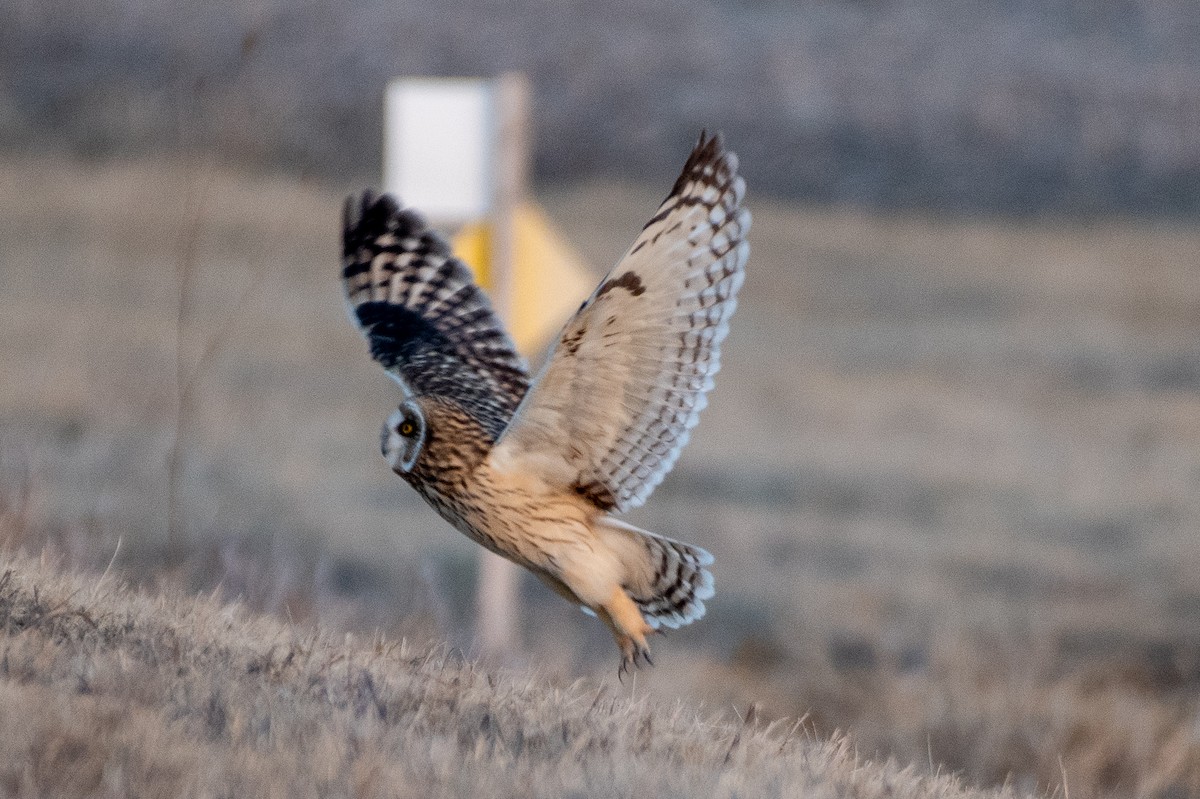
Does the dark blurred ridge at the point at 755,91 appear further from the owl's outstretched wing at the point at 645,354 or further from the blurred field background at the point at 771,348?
the owl's outstretched wing at the point at 645,354

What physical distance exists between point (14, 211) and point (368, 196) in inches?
923

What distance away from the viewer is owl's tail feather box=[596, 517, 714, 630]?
4617 millimetres

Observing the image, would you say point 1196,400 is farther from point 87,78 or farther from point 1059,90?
point 87,78

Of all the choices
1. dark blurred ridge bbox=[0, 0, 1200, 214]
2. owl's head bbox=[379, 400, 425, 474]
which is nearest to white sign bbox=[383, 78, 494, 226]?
owl's head bbox=[379, 400, 425, 474]

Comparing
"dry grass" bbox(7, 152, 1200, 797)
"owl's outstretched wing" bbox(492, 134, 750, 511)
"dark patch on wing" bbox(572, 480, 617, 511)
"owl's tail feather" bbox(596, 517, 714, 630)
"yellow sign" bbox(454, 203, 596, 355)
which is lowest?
"dry grass" bbox(7, 152, 1200, 797)

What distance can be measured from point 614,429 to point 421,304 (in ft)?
4.37

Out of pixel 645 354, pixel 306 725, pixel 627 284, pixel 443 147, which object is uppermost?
pixel 627 284

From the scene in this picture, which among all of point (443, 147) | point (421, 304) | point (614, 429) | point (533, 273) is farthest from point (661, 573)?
point (443, 147)

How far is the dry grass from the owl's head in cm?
56

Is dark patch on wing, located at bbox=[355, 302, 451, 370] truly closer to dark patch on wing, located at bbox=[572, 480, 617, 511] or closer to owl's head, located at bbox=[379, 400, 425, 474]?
owl's head, located at bbox=[379, 400, 425, 474]

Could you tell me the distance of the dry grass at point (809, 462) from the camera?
8.25 meters

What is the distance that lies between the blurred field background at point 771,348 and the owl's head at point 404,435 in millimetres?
822

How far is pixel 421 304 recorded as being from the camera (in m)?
5.57

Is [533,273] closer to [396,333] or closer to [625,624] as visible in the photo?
[396,333]
